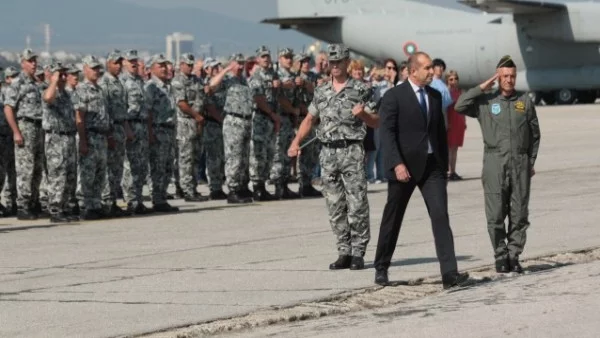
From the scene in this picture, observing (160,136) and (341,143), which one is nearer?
(341,143)

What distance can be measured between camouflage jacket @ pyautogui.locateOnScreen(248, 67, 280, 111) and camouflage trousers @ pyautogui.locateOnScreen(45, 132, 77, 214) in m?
3.04

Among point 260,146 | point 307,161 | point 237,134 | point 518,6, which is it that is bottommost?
point 307,161

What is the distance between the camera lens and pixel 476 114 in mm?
12023

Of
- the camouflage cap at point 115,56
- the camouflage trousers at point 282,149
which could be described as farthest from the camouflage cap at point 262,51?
the camouflage cap at point 115,56

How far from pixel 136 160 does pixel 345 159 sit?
626 cm

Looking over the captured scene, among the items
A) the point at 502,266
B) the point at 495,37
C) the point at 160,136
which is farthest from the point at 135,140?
the point at 495,37

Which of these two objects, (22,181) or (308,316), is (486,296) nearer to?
(308,316)

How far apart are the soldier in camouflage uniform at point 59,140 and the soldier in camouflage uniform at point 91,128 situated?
12 centimetres

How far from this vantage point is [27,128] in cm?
1741

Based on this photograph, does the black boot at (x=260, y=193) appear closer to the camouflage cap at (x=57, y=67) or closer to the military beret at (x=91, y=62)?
the military beret at (x=91, y=62)

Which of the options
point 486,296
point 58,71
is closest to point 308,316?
point 486,296

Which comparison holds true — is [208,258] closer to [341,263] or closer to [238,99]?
[341,263]

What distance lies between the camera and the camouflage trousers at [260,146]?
19406mm

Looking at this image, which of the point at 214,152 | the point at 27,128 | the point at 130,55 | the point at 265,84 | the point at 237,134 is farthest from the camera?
the point at 214,152
